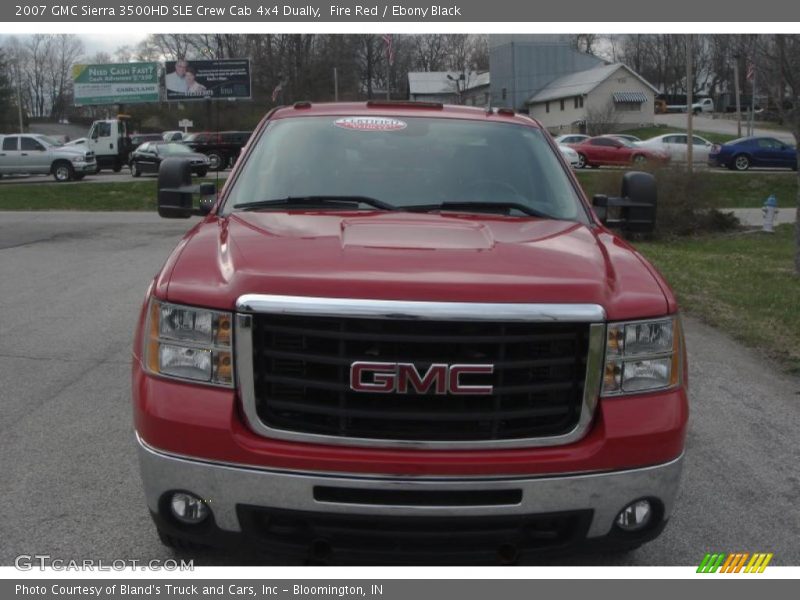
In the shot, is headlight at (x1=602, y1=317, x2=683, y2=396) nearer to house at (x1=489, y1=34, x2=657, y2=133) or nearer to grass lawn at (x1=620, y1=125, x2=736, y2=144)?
grass lawn at (x1=620, y1=125, x2=736, y2=144)

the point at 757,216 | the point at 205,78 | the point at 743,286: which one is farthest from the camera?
the point at 205,78

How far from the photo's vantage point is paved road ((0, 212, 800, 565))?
3.83m

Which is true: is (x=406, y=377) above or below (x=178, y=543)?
above

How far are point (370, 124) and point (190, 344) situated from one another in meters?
2.17

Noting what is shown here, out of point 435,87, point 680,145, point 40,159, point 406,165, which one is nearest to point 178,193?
point 406,165

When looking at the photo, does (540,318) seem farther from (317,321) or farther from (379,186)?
(379,186)

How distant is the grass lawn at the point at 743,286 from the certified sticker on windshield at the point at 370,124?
4196mm

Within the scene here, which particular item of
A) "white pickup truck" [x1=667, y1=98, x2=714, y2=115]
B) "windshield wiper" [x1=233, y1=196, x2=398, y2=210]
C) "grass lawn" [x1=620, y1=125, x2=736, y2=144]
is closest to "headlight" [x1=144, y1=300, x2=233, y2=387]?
"windshield wiper" [x1=233, y1=196, x2=398, y2=210]

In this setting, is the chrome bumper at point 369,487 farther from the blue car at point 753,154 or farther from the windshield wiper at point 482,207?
the blue car at point 753,154

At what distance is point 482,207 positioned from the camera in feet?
14.0

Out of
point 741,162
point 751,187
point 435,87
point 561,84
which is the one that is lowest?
point 751,187

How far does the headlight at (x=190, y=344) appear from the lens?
9.91 feet

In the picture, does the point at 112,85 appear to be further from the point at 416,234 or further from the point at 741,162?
the point at 416,234

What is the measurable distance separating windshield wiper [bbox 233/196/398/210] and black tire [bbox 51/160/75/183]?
106ft
